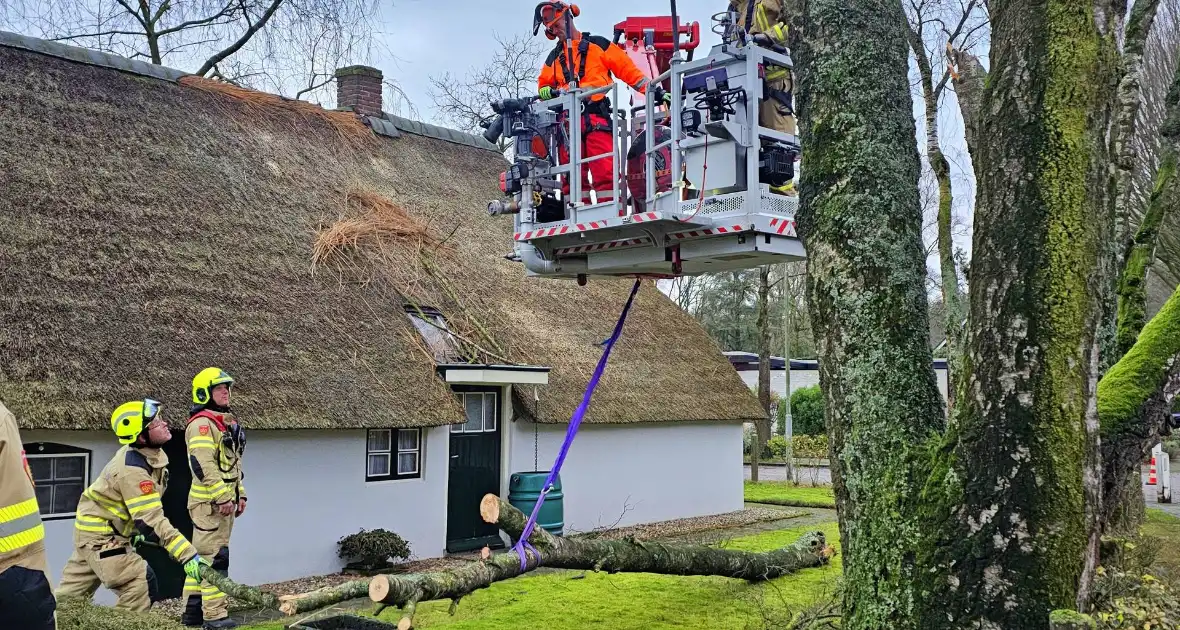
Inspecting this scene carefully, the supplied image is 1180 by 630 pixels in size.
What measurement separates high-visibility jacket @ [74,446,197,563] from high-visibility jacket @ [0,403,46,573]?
3343 mm

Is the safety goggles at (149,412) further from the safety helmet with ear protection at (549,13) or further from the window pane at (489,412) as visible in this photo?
the window pane at (489,412)

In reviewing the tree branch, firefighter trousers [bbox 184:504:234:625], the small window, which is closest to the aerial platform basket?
firefighter trousers [bbox 184:504:234:625]

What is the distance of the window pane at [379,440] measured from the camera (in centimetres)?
1133

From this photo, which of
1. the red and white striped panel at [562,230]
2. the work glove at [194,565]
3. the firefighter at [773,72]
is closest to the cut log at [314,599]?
the work glove at [194,565]

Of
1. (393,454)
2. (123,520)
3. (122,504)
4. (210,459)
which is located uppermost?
(210,459)

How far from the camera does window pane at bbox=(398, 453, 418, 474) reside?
457 inches

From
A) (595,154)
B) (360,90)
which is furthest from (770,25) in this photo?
(360,90)

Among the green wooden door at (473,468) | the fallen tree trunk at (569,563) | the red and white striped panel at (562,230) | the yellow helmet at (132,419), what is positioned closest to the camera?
the fallen tree trunk at (569,563)

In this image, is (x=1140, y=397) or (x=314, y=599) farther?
(x=314, y=599)

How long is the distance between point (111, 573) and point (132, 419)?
1044 mm

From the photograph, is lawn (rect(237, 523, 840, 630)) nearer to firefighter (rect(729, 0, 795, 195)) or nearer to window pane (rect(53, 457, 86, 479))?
window pane (rect(53, 457, 86, 479))

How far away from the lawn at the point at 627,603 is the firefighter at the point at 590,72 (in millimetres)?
3484

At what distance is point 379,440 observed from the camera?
37.4ft

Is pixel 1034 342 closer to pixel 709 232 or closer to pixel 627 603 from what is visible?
pixel 709 232
